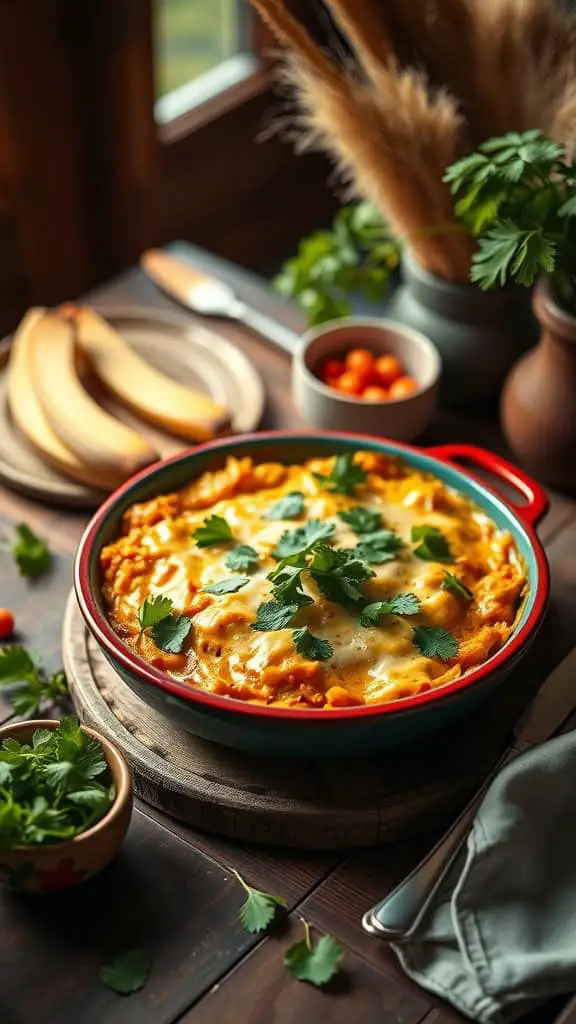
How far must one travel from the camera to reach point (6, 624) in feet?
5.77

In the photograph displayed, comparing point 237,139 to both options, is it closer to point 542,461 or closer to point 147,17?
point 147,17

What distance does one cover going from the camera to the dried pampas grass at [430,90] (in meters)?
1.93

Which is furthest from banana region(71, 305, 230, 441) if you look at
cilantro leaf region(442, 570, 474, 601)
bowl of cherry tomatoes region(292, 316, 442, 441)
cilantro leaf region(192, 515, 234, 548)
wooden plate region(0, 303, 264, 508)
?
cilantro leaf region(442, 570, 474, 601)

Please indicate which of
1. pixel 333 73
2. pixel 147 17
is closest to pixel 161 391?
pixel 333 73

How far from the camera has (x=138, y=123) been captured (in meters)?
3.15

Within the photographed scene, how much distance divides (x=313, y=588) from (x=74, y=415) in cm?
65

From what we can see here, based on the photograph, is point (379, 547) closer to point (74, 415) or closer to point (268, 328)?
point (74, 415)

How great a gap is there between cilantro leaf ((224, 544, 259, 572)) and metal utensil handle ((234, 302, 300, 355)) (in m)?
0.71

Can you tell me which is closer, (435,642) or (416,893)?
(416,893)

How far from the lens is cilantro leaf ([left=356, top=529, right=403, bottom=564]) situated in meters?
1.65

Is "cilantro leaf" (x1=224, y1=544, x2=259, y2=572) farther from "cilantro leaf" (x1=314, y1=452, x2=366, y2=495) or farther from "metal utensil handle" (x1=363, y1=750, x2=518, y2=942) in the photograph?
"metal utensil handle" (x1=363, y1=750, x2=518, y2=942)

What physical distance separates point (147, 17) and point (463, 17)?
4.13ft

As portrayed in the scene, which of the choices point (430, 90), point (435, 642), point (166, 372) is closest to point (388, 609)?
point (435, 642)

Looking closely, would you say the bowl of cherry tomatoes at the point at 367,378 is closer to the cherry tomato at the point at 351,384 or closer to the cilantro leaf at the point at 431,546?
the cherry tomato at the point at 351,384
